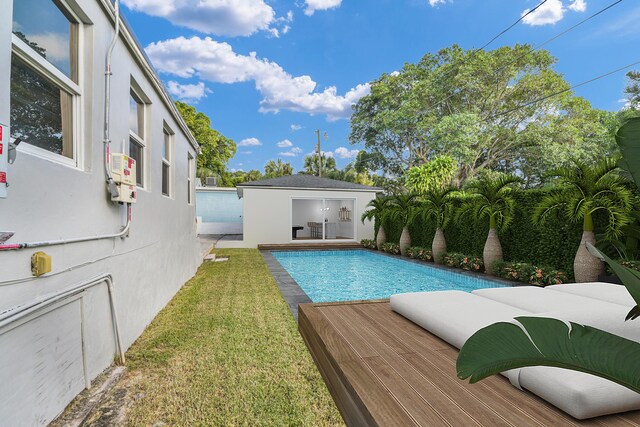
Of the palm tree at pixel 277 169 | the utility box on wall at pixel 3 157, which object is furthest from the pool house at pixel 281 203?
the palm tree at pixel 277 169

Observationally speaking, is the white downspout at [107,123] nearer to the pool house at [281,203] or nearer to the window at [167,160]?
the window at [167,160]

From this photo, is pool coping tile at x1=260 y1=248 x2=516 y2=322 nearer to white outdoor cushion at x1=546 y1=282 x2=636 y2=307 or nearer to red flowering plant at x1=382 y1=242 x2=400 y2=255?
red flowering plant at x1=382 y1=242 x2=400 y2=255

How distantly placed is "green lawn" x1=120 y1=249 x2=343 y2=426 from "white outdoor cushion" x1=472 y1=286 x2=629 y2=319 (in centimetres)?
192

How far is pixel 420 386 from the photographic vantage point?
187cm

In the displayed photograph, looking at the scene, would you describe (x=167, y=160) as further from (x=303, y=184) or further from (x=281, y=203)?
(x=303, y=184)

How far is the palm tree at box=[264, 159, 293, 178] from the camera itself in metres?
40.4

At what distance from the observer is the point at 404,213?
11445mm

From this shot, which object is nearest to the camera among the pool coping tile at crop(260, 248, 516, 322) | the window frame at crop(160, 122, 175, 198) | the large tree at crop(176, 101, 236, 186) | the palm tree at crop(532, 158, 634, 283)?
the pool coping tile at crop(260, 248, 516, 322)

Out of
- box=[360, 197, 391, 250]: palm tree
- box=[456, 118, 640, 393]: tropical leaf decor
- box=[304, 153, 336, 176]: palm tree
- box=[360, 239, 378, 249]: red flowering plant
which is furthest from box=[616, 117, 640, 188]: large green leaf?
box=[304, 153, 336, 176]: palm tree

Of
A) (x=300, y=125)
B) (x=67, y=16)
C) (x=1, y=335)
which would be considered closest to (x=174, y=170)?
(x=67, y=16)

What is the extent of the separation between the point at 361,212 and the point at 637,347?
576 inches

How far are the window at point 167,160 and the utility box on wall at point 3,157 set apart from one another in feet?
13.9

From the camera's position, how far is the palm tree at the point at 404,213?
10984mm

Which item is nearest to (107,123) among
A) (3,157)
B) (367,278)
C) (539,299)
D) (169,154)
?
(3,157)
